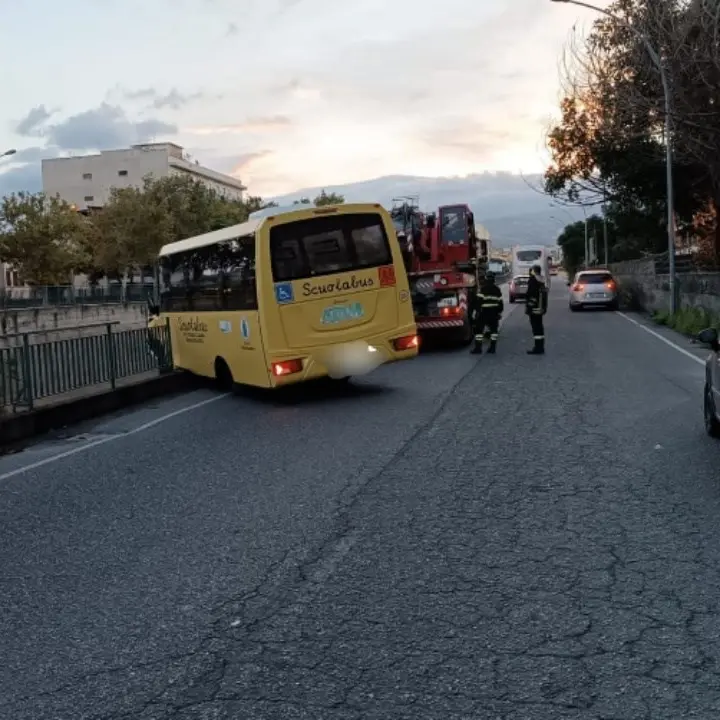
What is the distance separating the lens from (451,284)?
840 inches

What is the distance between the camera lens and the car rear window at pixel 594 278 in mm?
38969

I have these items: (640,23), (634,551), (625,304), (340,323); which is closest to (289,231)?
(340,323)

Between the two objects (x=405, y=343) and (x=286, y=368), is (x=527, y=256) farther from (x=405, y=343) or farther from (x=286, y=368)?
(x=286, y=368)

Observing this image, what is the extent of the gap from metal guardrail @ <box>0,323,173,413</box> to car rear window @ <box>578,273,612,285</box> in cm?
2563

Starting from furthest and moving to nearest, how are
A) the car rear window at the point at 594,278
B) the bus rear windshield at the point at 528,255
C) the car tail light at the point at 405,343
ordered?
the bus rear windshield at the point at 528,255 < the car rear window at the point at 594,278 < the car tail light at the point at 405,343

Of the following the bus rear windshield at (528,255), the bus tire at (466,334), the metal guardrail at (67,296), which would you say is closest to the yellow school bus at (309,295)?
the bus tire at (466,334)

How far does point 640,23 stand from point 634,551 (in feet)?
101

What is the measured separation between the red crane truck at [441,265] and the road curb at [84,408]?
6.60 metres

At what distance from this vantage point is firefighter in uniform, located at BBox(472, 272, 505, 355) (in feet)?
64.5

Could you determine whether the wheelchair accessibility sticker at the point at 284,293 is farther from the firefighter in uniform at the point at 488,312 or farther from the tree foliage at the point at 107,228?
the tree foliage at the point at 107,228

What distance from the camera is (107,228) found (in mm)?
73688

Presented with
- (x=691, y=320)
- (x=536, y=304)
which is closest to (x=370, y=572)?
(x=536, y=304)

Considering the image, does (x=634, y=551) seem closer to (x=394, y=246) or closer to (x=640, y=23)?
(x=394, y=246)

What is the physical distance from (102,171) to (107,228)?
59.6m
